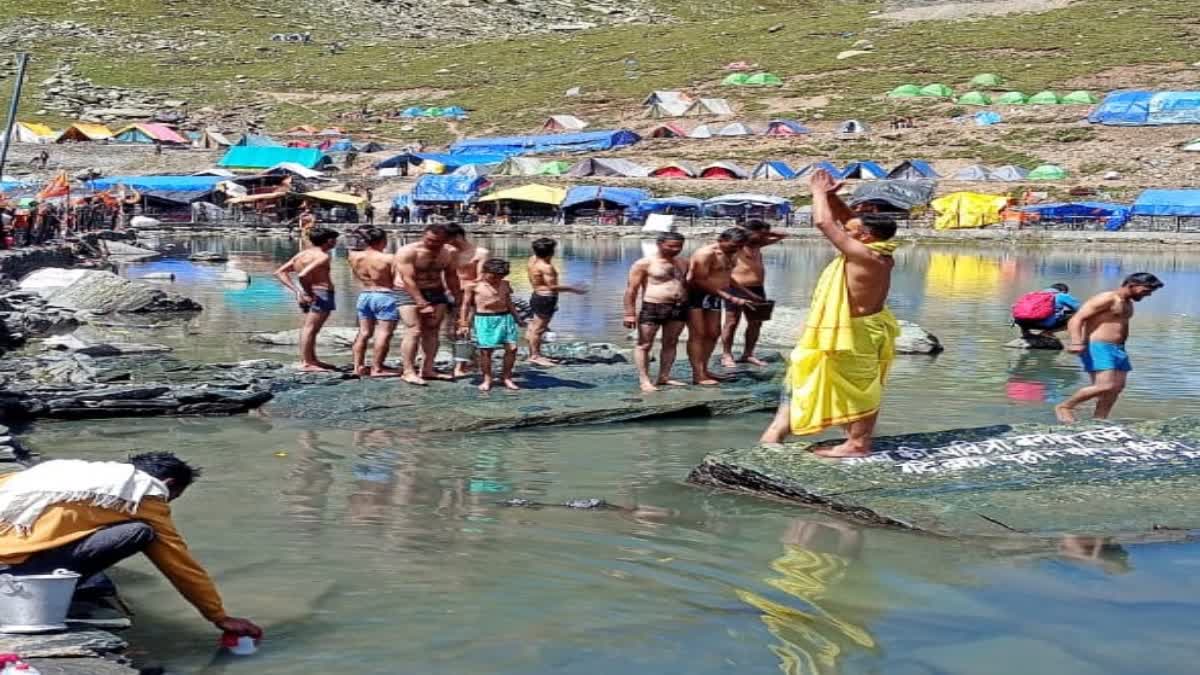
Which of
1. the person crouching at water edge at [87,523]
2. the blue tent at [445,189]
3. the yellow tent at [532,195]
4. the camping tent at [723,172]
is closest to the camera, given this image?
the person crouching at water edge at [87,523]

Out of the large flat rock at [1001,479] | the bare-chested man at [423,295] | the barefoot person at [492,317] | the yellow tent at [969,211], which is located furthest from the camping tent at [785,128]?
the large flat rock at [1001,479]

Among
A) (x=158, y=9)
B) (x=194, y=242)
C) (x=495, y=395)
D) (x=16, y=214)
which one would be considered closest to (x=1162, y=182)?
(x=194, y=242)

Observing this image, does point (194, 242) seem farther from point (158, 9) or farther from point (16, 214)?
point (158, 9)

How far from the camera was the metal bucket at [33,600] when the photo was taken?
4.42 metres

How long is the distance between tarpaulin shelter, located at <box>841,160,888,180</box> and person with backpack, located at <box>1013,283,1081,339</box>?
33578 millimetres

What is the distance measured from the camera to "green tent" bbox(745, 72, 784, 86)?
71.9 metres

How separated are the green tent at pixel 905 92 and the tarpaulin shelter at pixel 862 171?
16.6m

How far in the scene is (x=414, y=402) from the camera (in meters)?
10.2

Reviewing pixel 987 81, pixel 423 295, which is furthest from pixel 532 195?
pixel 423 295

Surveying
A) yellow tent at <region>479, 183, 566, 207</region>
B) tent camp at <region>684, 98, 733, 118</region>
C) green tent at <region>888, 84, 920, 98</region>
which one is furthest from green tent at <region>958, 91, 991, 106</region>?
yellow tent at <region>479, 183, 566, 207</region>

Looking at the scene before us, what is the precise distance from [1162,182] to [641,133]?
22.9 metres

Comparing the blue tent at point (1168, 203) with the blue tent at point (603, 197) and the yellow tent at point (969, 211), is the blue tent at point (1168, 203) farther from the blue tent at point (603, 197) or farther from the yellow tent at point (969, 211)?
the blue tent at point (603, 197)

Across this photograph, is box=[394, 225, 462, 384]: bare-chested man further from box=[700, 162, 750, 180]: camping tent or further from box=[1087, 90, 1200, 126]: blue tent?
box=[1087, 90, 1200, 126]: blue tent

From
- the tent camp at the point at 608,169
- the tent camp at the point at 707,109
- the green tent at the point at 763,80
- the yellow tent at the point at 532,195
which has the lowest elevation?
the yellow tent at the point at 532,195
